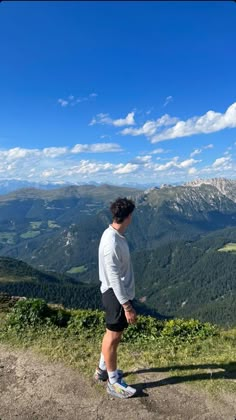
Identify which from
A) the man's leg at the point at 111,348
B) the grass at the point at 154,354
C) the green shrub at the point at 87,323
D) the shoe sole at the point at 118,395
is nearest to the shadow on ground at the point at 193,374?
the grass at the point at 154,354

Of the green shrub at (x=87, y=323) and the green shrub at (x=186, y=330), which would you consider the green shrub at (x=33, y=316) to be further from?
the green shrub at (x=186, y=330)

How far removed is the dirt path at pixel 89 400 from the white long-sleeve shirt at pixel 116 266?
2.32 m

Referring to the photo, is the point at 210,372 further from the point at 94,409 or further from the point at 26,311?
the point at 26,311

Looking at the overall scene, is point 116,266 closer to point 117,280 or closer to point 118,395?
point 117,280

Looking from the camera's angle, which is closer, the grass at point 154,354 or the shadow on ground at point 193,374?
the shadow on ground at point 193,374

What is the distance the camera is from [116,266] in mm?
9023

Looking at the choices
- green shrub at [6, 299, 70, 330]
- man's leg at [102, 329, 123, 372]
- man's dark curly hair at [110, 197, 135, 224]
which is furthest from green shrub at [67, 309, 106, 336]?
man's dark curly hair at [110, 197, 135, 224]

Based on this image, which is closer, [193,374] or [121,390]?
[121,390]

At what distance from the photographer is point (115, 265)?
9016 millimetres

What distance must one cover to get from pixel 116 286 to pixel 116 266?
1.51 feet

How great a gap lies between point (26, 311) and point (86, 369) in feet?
14.6

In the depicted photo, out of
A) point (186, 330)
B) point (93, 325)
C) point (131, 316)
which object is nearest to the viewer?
point (131, 316)

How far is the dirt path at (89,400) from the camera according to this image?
8359 millimetres

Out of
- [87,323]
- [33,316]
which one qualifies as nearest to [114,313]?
[87,323]
